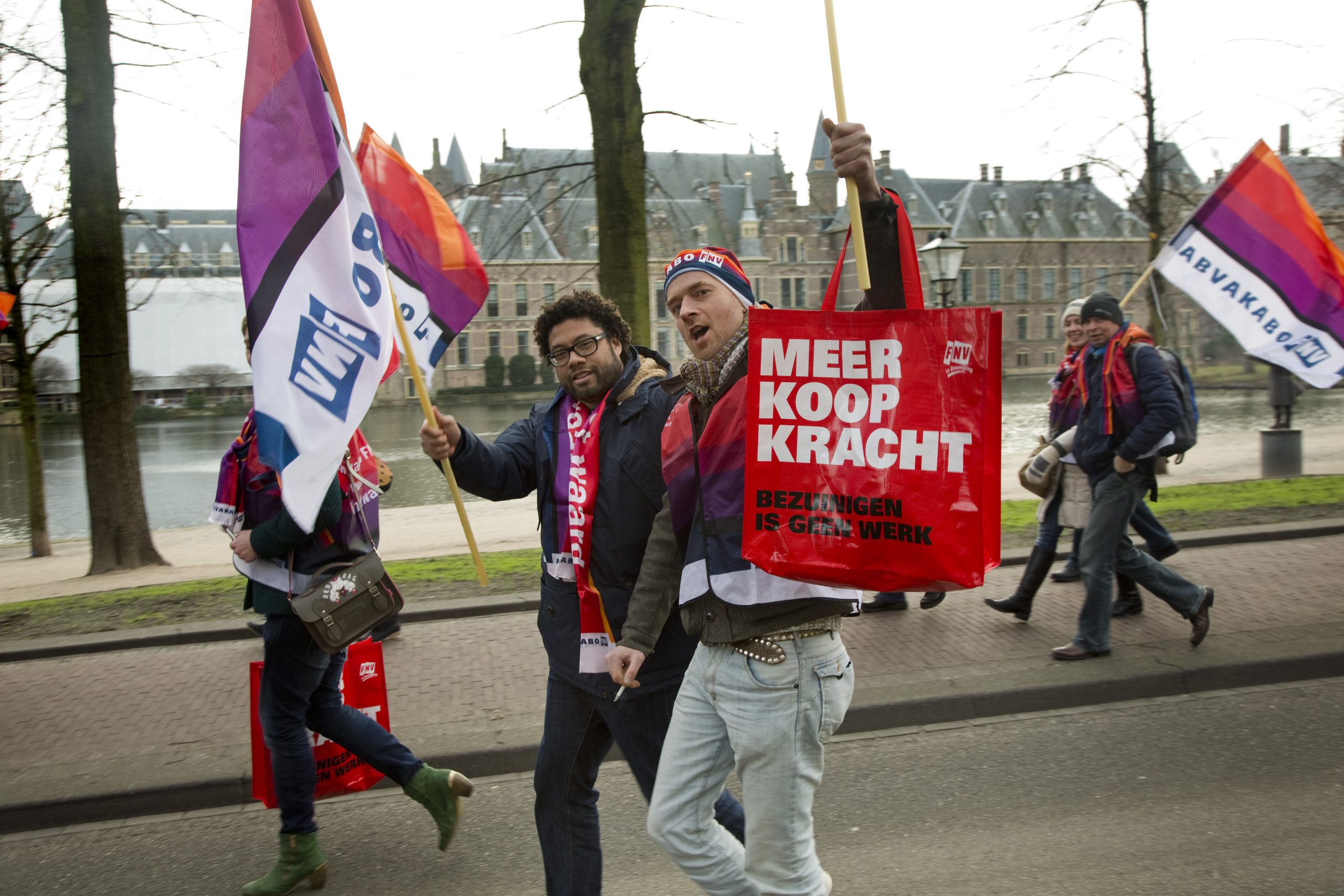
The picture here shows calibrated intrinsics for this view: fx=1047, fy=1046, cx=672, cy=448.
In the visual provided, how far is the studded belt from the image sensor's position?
2389mm

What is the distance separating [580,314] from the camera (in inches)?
119

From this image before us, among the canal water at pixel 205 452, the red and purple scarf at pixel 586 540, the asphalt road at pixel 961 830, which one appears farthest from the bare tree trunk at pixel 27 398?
the red and purple scarf at pixel 586 540

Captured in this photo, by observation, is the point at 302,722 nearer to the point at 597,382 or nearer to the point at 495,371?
the point at 597,382

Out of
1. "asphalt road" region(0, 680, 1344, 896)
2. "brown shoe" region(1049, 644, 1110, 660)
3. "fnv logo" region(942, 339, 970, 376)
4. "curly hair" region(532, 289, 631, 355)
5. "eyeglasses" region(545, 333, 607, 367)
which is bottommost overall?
"asphalt road" region(0, 680, 1344, 896)

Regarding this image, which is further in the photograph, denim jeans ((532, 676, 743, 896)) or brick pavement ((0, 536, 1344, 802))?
brick pavement ((0, 536, 1344, 802))

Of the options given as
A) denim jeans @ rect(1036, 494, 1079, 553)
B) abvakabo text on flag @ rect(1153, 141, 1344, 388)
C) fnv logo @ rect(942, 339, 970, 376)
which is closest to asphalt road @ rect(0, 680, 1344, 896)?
denim jeans @ rect(1036, 494, 1079, 553)

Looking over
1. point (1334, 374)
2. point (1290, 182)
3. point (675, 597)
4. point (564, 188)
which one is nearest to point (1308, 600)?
point (1334, 374)

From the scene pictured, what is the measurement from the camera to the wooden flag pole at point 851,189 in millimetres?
2201

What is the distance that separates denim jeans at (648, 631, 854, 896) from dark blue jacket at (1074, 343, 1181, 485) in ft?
11.2

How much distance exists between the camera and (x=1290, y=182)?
6.46 metres

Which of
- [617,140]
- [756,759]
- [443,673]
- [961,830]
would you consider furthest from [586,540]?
[617,140]

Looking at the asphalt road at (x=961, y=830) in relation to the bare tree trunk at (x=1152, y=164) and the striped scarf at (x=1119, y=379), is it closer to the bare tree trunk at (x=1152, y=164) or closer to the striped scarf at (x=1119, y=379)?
the striped scarf at (x=1119, y=379)

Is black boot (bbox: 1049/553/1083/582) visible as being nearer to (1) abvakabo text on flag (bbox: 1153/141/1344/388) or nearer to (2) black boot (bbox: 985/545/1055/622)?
(2) black boot (bbox: 985/545/1055/622)

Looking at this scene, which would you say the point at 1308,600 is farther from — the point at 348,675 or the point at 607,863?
the point at 348,675
